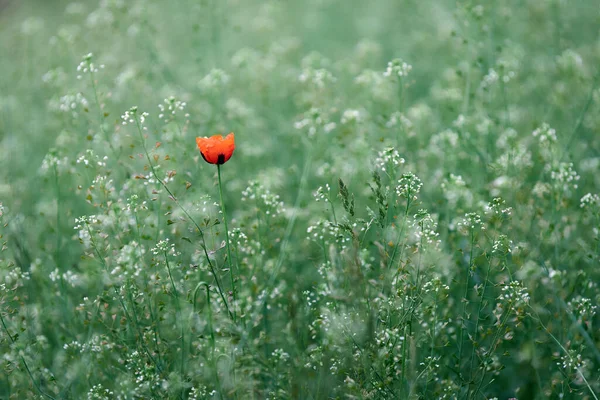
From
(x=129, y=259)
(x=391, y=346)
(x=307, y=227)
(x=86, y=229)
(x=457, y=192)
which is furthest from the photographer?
(x=307, y=227)

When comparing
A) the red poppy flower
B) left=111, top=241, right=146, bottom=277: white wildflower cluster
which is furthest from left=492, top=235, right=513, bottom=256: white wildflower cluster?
left=111, top=241, right=146, bottom=277: white wildflower cluster

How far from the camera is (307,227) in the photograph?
4.70 metres

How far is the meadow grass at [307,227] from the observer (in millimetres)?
2980

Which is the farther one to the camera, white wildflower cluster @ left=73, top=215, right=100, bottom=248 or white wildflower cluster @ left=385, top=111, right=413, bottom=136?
white wildflower cluster @ left=385, top=111, right=413, bottom=136

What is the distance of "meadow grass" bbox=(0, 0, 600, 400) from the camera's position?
A: 2.98 meters

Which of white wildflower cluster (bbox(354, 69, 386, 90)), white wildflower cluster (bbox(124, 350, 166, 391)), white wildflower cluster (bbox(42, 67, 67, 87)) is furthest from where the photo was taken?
white wildflower cluster (bbox(42, 67, 67, 87))

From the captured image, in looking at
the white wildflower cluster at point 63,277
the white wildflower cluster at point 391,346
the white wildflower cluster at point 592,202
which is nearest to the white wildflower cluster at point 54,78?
the white wildflower cluster at point 63,277

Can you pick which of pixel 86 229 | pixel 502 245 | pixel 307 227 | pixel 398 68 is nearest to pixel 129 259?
pixel 86 229

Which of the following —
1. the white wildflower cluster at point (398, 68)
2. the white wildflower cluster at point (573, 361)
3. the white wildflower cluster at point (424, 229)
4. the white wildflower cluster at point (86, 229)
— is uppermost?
the white wildflower cluster at point (398, 68)

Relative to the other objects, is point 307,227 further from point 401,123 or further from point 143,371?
point 143,371

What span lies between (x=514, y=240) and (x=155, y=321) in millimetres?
2490

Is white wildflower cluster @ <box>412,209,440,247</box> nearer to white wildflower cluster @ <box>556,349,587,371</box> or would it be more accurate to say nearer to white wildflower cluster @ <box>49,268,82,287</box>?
white wildflower cluster @ <box>556,349,587,371</box>

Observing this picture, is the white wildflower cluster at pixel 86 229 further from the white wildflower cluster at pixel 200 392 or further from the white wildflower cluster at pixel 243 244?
the white wildflower cluster at pixel 200 392

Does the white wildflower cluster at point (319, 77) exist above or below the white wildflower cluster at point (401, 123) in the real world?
above
